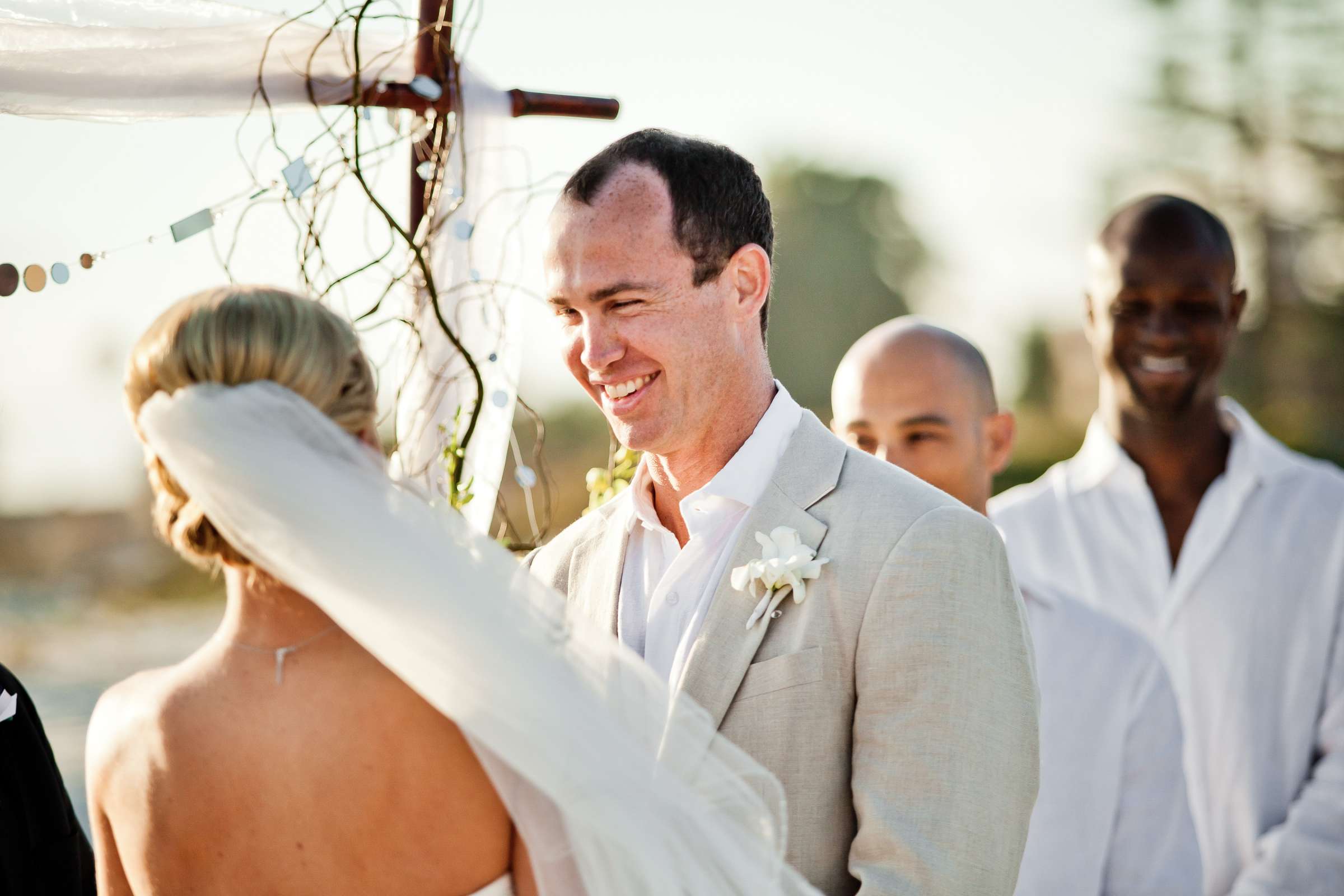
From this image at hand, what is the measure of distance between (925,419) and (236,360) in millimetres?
2197

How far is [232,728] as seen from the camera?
1919mm

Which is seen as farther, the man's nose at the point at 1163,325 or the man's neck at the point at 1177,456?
the man's neck at the point at 1177,456

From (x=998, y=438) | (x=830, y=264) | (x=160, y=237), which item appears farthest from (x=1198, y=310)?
(x=830, y=264)

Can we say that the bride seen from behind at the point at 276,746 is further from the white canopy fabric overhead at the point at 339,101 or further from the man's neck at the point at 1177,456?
the man's neck at the point at 1177,456

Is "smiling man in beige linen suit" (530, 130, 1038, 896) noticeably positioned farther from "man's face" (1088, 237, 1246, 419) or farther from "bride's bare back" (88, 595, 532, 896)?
"man's face" (1088, 237, 1246, 419)

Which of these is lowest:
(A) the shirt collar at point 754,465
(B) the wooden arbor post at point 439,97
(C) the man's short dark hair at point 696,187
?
(A) the shirt collar at point 754,465

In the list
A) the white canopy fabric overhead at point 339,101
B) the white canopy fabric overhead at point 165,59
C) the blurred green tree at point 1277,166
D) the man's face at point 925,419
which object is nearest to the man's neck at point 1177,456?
the man's face at point 925,419

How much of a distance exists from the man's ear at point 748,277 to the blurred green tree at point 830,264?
34720mm

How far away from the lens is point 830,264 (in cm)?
4097

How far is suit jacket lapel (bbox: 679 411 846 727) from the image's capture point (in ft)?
7.69

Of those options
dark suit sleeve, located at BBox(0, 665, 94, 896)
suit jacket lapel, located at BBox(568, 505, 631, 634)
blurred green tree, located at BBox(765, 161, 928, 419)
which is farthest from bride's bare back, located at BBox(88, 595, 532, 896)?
blurred green tree, located at BBox(765, 161, 928, 419)

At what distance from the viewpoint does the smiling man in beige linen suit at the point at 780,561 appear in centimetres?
219

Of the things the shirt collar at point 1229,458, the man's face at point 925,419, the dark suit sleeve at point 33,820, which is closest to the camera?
the dark suit sleeve at point 33,820

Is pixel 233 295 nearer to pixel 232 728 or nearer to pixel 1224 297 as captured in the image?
pixel 232 728
